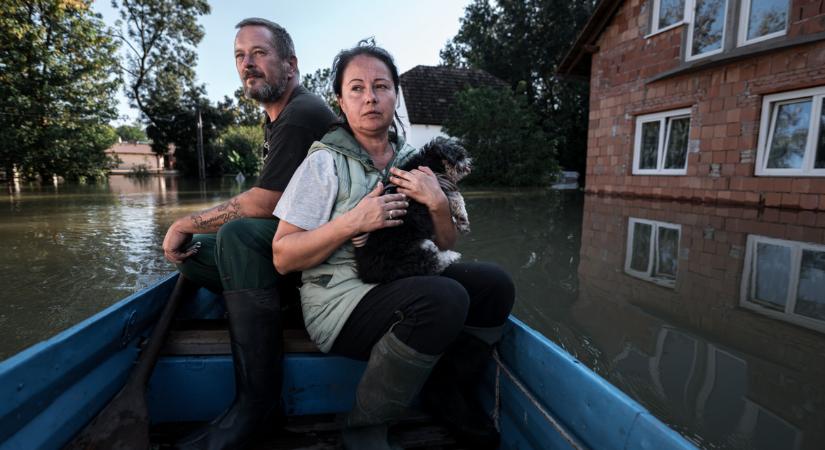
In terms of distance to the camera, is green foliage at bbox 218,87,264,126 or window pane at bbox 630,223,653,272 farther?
green foliage at bbox 218,87,264,126

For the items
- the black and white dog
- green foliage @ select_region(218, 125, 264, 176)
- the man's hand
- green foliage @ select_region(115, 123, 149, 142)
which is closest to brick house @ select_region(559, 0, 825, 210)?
the black and white dog

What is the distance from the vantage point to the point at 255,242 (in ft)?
5.06

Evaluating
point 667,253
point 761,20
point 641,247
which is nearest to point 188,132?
point 761,20

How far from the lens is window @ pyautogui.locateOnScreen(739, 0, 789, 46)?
7.46 m

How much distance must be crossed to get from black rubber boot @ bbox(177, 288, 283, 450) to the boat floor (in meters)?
0.09

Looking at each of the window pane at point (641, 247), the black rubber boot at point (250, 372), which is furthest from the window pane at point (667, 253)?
the black rubber boot at point (250, 372)

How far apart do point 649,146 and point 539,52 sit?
18.5 metres

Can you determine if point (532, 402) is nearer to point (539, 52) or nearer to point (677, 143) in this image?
point (677, 143)

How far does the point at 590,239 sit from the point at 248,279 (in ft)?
17.2

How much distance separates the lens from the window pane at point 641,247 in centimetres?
428

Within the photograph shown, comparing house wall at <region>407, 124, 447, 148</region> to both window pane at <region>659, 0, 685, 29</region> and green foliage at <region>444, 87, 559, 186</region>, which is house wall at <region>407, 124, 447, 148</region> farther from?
window pane at <region>659, 0, 685, 29</region>

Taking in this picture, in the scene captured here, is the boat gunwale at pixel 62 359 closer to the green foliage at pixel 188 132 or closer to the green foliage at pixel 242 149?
the green foliage at pixel 242 149

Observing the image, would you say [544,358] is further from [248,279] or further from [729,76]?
[729,76]

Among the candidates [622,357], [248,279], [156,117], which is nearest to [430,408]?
[248,279]
